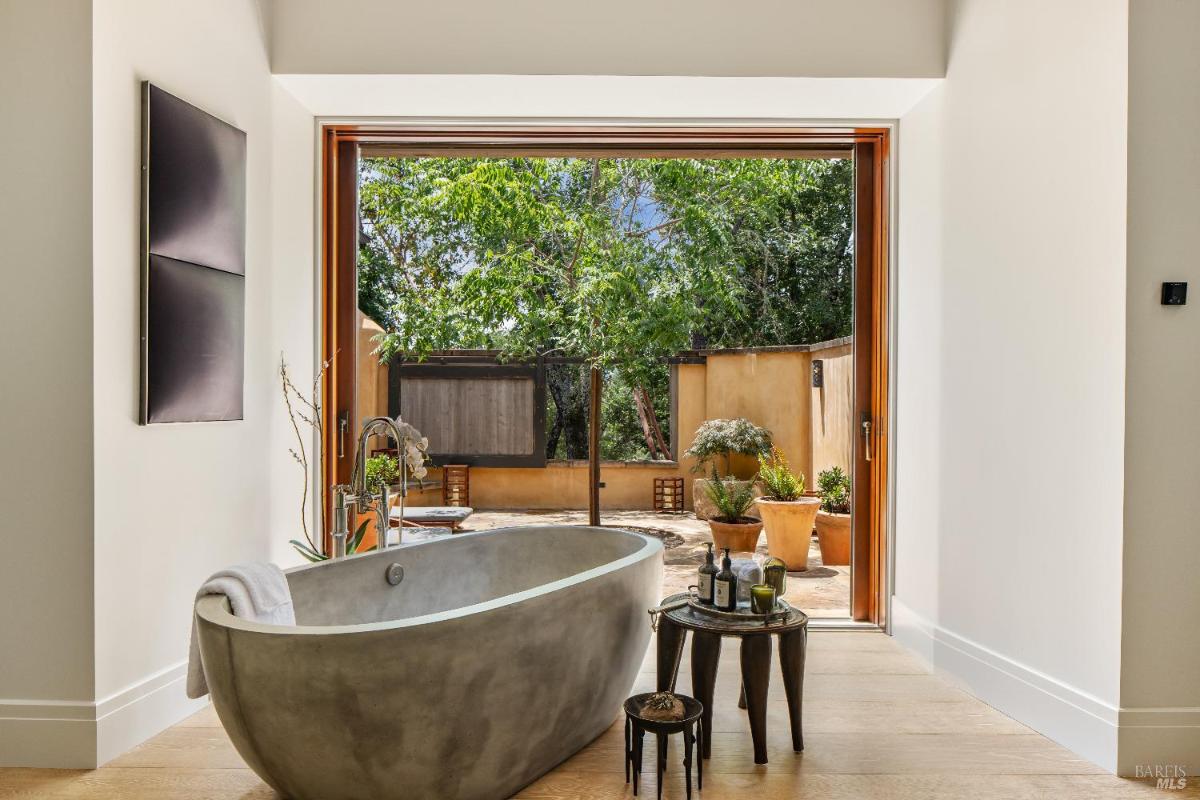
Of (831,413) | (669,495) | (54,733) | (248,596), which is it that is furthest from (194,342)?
(669,495)

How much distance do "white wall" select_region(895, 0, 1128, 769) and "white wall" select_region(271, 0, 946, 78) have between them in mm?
284

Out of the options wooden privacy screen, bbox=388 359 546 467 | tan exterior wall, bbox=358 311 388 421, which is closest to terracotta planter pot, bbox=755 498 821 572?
wooden privacy screen, bbox=388 359 546 467

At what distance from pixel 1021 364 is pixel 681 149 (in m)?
1.91

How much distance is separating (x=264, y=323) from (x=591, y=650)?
1917mm

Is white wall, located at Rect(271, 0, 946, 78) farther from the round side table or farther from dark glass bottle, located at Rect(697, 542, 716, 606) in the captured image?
the round side table

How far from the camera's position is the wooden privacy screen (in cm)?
706

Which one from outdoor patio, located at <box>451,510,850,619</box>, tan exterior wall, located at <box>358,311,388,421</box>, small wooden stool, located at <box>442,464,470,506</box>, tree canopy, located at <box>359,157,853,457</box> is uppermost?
tree canopy, located at <box>359,157,853,457</box>

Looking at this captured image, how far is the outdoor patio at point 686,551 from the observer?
4.25 m

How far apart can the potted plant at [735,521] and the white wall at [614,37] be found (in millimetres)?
2872

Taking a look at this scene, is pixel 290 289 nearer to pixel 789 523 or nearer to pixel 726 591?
pixel 726 591

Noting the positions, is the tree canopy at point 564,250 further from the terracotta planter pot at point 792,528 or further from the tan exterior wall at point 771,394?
the terracotta planter pot at point 792,528

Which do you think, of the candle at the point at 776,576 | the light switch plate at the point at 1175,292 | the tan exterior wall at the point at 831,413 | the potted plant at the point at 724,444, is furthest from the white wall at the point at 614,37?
the potted plant at the point at 724,444

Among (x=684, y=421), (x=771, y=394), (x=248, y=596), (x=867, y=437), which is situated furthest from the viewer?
(x=684, y=421)

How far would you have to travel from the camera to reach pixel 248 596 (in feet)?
6.61
